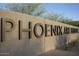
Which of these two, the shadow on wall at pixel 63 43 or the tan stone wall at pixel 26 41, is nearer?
the tan stone wall at pixel 26 41

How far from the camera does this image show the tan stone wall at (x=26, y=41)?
3813 millimetres

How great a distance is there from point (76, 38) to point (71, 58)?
36 centimetres

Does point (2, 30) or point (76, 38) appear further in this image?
point (76, 38)

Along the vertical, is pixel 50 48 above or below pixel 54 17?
below

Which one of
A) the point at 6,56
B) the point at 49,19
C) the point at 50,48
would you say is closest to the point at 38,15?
the point at 49,19

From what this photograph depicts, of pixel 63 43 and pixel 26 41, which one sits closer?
pixel 26 41

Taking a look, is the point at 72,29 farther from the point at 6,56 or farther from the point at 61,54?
the point at 6,56

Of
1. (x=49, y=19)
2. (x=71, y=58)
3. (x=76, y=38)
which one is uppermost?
(x=49, y=19)

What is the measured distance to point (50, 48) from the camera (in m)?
4.06

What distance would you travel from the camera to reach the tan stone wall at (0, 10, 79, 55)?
3.81 m

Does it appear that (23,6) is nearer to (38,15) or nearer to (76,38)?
(38,15)

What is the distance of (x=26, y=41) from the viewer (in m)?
3.97

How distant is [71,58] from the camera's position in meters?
3.99

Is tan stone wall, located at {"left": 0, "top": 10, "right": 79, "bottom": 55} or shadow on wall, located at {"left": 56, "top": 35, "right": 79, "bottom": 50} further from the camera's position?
shadow on wall, located at {"left": 56, "top": 35, "right": 79, "bottom": 50}
